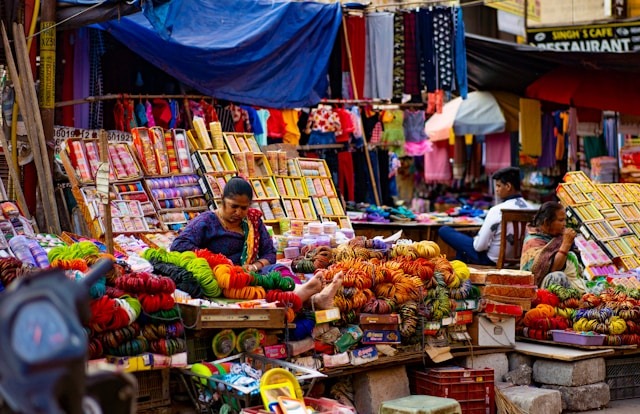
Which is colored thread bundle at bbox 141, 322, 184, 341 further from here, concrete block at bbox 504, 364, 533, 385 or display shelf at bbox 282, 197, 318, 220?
display shelf at bbox 282, 197, 318, 220

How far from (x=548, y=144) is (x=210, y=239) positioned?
9.97 m

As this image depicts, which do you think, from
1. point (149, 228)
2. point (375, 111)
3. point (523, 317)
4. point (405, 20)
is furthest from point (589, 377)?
point (375, 111)

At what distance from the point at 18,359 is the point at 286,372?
12.5 feet

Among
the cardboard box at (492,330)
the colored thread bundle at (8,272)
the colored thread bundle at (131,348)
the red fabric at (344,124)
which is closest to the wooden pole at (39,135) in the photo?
the colored thread bundle at (8,272)

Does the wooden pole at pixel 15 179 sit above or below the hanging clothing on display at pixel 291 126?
below

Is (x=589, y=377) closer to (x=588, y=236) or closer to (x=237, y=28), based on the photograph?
(x=588, y=236)

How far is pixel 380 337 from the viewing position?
7.71 meters

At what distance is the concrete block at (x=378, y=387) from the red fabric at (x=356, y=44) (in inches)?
237

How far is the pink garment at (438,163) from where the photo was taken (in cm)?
1797

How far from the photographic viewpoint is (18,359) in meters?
2.61

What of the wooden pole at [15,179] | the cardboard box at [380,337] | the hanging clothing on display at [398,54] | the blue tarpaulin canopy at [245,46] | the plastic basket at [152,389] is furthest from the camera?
the hanging clothing on display at [398,54]

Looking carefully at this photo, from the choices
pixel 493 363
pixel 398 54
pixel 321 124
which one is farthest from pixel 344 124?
pixel 493 363

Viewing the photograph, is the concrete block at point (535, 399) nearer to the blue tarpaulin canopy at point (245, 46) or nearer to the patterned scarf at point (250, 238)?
the patterned scarf at point (250, 238)

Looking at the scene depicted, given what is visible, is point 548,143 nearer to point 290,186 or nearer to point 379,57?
point 379,57
